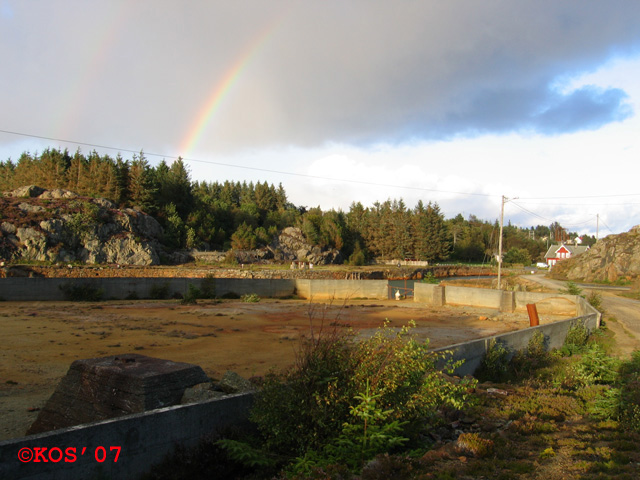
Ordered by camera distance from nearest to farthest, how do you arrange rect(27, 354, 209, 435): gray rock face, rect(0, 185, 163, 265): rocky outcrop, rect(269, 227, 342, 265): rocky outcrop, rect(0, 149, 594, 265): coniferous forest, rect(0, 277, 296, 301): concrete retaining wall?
1. rect(27, 354, 209, 435): gray rock face
2. rect(0, 277, 296, 301): concrete retaining wall
3. rect(0, 185, 163, 265): rocky outcrop
4. rect(0, 149, 594, 265): coniferous forest
5. rect(269, 227, 342, 265): rocky outcrop

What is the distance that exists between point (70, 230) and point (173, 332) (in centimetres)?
4533

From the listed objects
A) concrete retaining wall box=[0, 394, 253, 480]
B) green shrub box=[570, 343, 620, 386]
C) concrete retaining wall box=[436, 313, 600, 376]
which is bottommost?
green shrub box=[570, 343, 620, 386]

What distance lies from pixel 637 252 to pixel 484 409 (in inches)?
2154

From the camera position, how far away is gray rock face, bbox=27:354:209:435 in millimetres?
6520

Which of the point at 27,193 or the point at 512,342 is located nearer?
the point at 512,342

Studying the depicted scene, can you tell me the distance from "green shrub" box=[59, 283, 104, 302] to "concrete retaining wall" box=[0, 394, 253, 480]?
2618 centimetres

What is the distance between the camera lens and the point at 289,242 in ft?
289

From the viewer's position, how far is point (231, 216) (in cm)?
9281

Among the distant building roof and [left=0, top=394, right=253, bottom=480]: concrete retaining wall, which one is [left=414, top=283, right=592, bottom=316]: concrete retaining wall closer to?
[left=0, top=394, right=253, bottom=480]: concrete retaining wall

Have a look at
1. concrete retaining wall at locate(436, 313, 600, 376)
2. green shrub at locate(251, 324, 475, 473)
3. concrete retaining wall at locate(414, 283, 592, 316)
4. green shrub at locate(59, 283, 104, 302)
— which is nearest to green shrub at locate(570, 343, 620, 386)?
concrete retaining wall at locate(436, 313, 600, 376)

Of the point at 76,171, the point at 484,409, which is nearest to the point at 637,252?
the point at 484,409

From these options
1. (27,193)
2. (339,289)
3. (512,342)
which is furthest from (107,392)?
(27,193)

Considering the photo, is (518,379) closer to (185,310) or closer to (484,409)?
(484,409)

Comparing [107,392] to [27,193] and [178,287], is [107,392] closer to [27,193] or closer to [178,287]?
[178,287]
